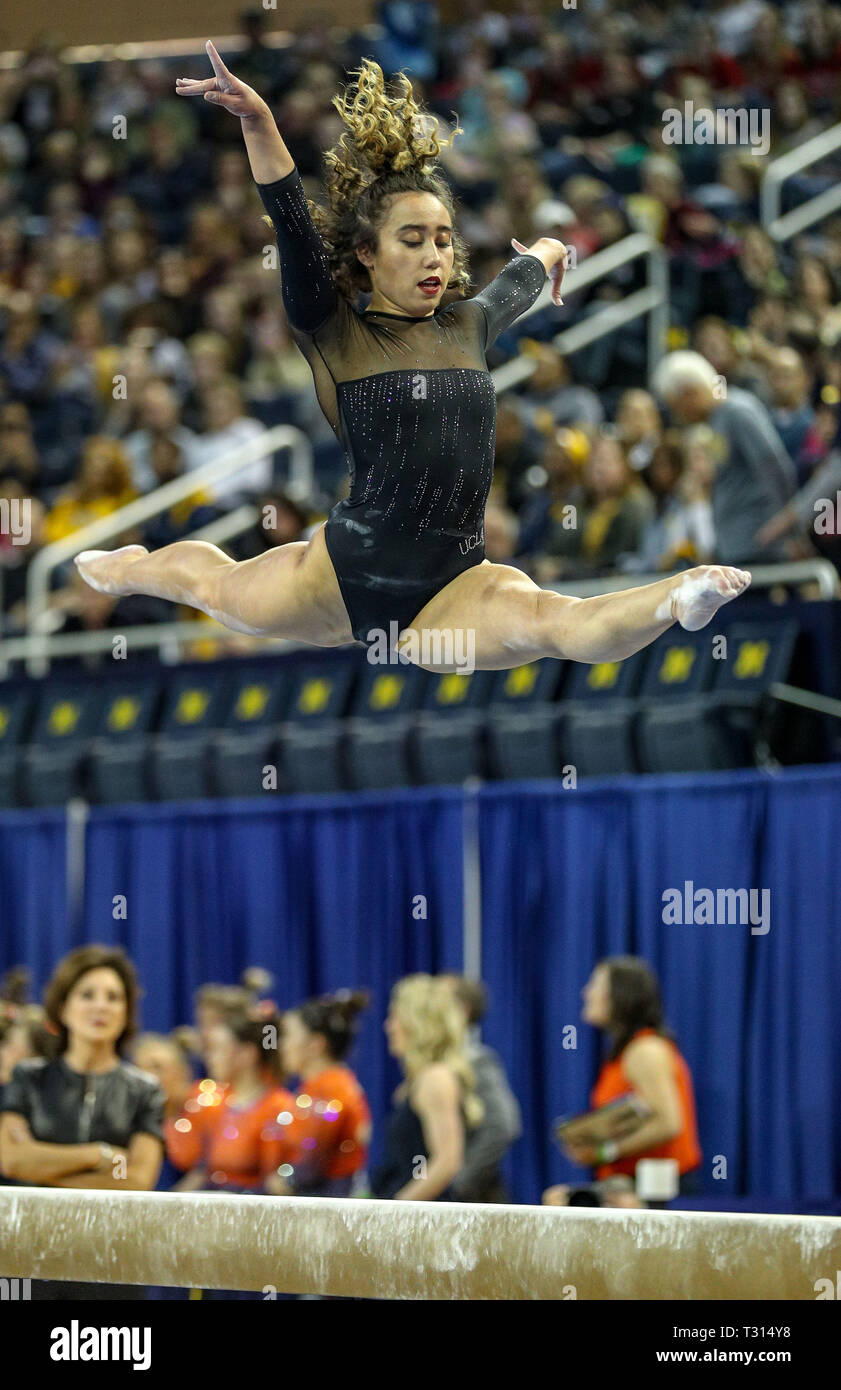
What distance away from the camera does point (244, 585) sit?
4.16 metres

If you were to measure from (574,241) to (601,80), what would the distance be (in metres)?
2.13

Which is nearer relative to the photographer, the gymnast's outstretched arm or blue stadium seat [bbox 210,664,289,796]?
the gymnast's outstretched arm

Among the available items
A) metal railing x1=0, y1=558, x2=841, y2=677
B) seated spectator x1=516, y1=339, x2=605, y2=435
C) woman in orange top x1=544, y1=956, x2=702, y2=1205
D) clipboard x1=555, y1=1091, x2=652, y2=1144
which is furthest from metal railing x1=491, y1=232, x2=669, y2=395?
clipboard x1=555, y1=1091, x2=652, y2=1144

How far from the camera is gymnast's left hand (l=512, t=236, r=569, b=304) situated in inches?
177

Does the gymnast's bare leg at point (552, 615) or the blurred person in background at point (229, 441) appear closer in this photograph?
the gymnast's bare leg at point (552, 615)

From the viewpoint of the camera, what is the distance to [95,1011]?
550 centimetres

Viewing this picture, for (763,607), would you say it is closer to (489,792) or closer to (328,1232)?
(489,792)

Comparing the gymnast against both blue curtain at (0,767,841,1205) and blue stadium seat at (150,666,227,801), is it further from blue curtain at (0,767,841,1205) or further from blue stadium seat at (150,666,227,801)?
blue stadium seat at (150,666,227,801)

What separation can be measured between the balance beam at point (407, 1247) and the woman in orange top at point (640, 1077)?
187 cm

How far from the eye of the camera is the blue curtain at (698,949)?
6.57 meters

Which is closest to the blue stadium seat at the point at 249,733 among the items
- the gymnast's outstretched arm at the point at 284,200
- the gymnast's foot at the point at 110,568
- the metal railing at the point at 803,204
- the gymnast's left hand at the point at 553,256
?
the metal railing at the point at 803,204

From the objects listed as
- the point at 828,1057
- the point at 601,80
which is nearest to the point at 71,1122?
the point at 828,1057

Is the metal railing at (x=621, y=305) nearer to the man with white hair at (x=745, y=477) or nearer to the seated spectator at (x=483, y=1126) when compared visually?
the man with white hair at (x=745, y=477)

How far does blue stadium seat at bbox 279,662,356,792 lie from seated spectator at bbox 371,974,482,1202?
1.52 metres
